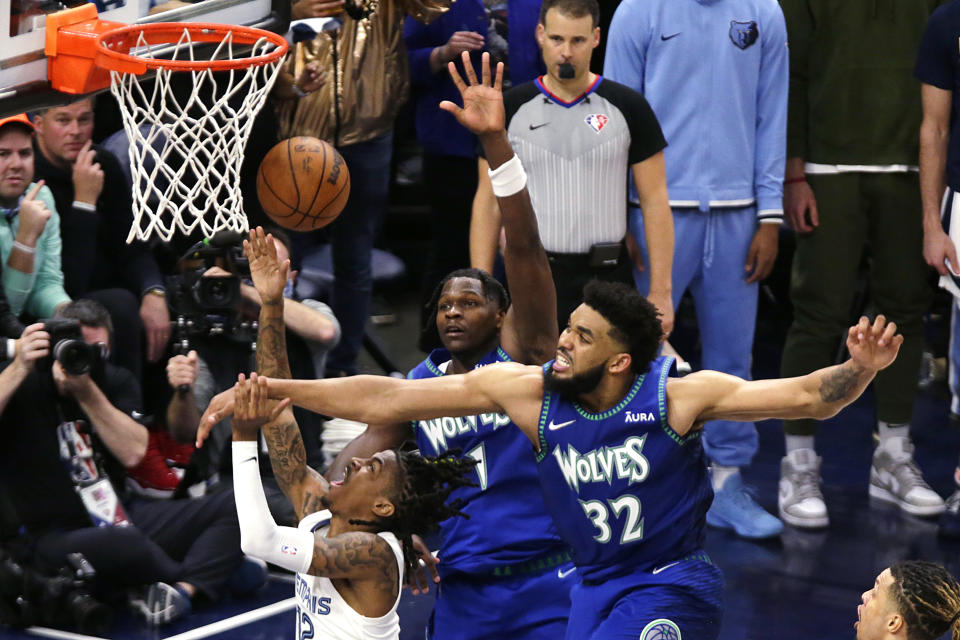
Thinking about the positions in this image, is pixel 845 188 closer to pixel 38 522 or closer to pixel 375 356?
pixel 375 356

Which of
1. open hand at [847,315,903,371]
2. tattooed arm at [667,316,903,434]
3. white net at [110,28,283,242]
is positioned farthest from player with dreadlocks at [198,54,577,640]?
open hand at [847,315,903,371]

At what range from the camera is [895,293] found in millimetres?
7234

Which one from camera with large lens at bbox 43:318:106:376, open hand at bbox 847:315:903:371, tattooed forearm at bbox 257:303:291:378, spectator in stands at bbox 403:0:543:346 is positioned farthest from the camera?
spectator in stands at bbox 403:0:543:346

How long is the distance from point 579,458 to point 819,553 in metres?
2.87

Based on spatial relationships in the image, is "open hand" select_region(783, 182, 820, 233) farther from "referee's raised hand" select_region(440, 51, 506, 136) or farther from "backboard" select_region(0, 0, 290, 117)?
"backboard" select_region(0, 0, 290, 117)

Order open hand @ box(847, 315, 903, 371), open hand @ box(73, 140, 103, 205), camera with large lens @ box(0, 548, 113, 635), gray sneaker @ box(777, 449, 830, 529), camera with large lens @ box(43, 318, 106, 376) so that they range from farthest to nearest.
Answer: gray sneaker @ box(777, 449, 830, 529), open hand @ box(73, 140, 103, 205), camera with large lens @ box(43, 318, 106, 376), camera with large lens @ box(0, 548, 113, 635), open hand @ box(847, 315, 903, 371)

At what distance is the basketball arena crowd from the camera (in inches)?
171

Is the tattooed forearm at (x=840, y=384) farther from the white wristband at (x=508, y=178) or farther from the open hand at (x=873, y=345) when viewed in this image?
the white wristband at (x=508, y=178)

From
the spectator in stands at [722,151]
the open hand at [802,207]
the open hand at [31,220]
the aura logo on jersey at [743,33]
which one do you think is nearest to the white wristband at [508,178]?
the spectator in stands at [722,151]

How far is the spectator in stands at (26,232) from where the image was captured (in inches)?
251

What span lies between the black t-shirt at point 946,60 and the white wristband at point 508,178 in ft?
9.72

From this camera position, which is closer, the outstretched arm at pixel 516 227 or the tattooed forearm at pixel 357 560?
the tattooed forearm at pixel 357 560

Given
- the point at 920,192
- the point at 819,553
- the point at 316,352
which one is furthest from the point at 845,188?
the point at 316,352

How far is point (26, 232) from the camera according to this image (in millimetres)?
6371
